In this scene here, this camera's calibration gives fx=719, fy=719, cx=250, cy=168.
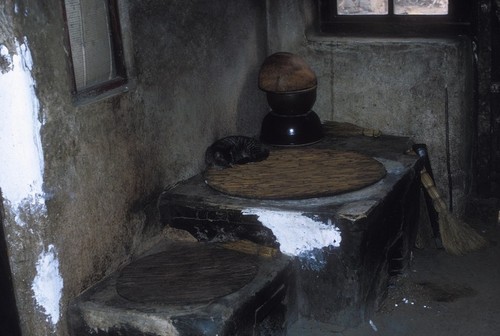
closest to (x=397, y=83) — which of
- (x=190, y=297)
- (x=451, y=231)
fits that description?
(x=451, y=231)

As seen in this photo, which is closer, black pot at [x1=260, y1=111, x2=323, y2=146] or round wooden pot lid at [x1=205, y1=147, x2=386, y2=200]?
round wooden pot lid at [x1=205, y1=147, x2=386, y2=200]

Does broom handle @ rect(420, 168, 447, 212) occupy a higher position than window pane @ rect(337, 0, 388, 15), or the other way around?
window pane @ rect(337, 0, 388, 15)

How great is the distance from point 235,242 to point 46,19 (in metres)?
1.88

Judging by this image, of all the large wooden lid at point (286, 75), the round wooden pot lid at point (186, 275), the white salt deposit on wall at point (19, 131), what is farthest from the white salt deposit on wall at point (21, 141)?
the large wooden lid at point (286, 75)

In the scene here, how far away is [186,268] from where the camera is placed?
4.46m

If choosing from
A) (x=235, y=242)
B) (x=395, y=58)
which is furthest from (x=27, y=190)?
(x=395, y=58)

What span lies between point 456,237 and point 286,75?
6.12 feet

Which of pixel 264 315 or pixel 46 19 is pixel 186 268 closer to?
pixel 264 315

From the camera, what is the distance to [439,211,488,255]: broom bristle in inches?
223

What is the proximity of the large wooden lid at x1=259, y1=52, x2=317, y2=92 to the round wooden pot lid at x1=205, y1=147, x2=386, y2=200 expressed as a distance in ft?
1.68

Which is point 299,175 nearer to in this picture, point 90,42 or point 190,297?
point 190,297

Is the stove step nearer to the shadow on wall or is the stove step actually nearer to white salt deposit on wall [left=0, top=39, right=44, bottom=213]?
the shadow on wall

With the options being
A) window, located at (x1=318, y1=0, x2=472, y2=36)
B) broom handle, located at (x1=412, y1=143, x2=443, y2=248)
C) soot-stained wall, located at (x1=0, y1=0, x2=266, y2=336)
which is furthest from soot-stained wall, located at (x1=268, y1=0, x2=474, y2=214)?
soot-stained wall, located at (x1=0, y1=0, x2=266, y2=336)

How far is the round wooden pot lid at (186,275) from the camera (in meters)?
4.11
